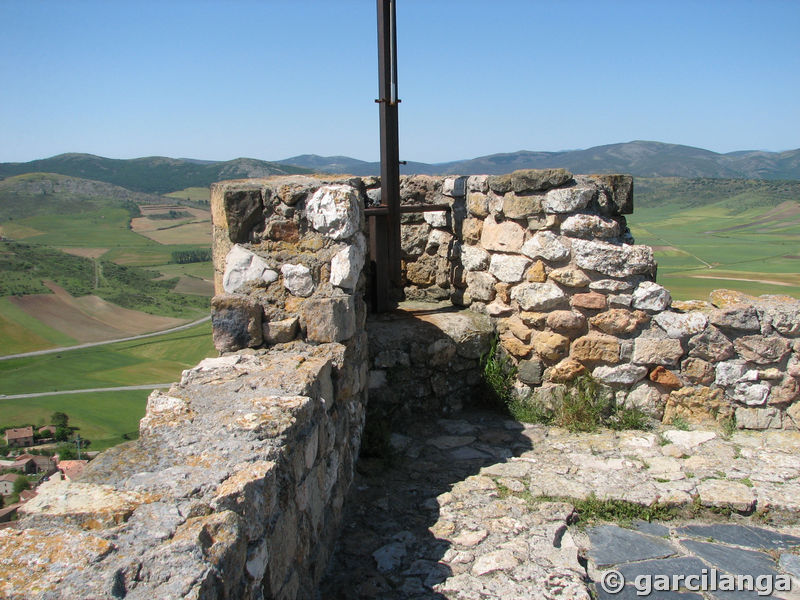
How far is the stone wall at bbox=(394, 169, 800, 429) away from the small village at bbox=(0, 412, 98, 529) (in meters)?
5.43

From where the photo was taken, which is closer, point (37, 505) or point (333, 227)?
point (37, 505)

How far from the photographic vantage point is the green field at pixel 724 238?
6.39 m

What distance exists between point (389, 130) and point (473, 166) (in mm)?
13256

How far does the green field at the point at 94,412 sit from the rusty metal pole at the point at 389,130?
11.5 metres

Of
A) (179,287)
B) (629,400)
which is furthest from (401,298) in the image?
(179,287)

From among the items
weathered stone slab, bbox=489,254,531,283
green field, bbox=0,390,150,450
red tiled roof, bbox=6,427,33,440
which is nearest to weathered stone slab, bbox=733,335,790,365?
weathered stone slab, bbox=489,254,531,283

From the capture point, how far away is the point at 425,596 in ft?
8.58

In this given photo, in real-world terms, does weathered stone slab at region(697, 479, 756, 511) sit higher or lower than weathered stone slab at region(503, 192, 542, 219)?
lower

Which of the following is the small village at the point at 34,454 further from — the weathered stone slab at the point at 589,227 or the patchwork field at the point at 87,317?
the patchwork field at the point at 87,317

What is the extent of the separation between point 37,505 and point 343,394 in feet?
5.79

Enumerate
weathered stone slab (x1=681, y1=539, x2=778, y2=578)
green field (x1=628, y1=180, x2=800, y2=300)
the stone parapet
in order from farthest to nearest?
1. green field (x1=628, y1=180, x2=800, y2=300)
2. weathered stone slab (x1=681, y1=539, x2=778, y2=578)
3. the stone parapet

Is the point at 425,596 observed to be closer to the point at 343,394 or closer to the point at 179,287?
the point at 343,394

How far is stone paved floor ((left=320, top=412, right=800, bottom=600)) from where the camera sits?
2.76 m

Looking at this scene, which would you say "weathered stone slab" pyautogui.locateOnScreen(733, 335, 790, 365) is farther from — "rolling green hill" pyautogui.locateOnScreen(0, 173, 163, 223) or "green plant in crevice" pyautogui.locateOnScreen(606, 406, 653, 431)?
"rolling green hill" pyautogui.locateOnScreen(0, 173, 163, 223)
